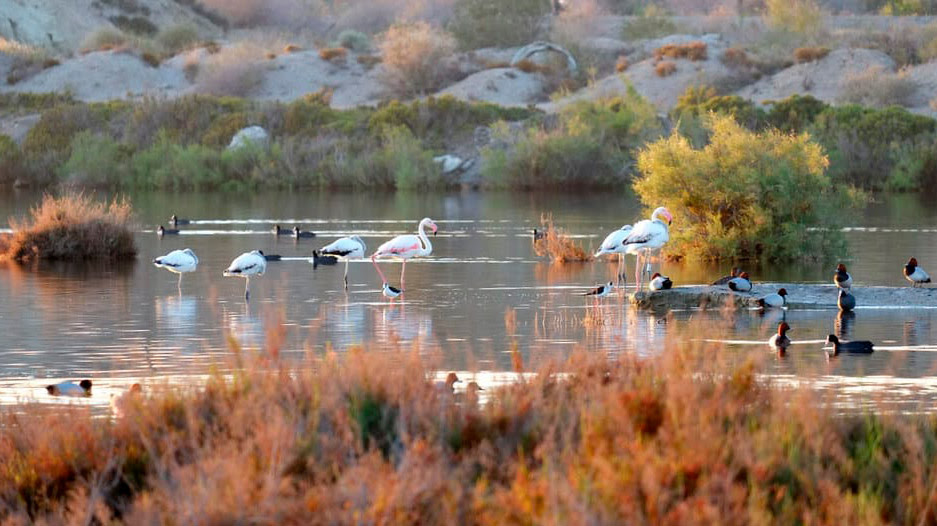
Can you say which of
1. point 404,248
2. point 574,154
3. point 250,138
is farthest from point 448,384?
point 250,138

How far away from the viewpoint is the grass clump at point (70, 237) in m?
28.3

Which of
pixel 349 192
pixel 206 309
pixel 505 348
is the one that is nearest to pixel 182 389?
pixel 505 348

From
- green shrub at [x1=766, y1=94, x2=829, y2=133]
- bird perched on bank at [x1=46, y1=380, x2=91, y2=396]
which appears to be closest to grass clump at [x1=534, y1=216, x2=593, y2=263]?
bird perched on bank at [x1=46, y1=380, x2=91, y2=396]

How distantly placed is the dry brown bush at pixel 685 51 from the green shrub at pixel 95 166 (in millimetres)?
24305

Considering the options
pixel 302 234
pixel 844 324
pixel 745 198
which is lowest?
pixel 844 324

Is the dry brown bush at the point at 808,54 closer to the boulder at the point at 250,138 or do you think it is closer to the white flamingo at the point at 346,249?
the boulder at the point at 250,138

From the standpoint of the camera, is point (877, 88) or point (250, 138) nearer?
point (250, 138)

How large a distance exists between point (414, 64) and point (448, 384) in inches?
2374

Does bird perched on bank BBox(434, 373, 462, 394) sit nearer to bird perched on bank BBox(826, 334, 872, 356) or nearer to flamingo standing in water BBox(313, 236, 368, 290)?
bird perched on bank BBox(826, 334, 872, 356)

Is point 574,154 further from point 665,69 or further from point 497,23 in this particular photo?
point 497,23

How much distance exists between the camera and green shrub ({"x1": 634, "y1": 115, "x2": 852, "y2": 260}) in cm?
2678

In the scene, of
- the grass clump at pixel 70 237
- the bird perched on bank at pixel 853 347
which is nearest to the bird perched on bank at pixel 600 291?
the bird perched on bank at pixel 853 347

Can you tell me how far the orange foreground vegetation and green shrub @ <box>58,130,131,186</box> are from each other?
44.2 metres

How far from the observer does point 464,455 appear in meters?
8.89
